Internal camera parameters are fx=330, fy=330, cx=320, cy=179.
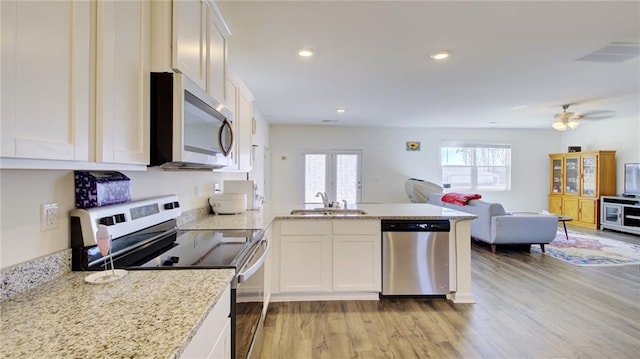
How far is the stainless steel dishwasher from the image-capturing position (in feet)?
9.95

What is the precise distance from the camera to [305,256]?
3.00 metres

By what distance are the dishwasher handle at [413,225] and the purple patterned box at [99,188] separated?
2.15m

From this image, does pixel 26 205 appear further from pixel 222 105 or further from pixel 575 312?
pixel 575 312

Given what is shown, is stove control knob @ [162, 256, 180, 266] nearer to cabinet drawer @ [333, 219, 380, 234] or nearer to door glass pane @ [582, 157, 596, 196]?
cabinet drawer @ [333, 219, 380, 234]

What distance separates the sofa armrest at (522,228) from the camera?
487 centimetres

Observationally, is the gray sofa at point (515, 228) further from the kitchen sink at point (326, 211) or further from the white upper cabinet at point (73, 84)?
the white upper cabinet at point (73, 84)

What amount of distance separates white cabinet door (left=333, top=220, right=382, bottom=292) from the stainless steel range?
1.07 m

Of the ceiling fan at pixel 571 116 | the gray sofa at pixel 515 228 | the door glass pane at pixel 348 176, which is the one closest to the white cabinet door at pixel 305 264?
the gray sofa at pixel 515 228

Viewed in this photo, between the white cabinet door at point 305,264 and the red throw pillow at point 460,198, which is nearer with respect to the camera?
the white cabinet door at point 305,264

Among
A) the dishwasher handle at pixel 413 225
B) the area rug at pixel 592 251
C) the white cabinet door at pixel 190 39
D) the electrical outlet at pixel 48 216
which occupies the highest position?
the white cabinet door at pixel 190 39

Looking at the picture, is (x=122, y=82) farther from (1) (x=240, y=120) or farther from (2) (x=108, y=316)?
(1) (x=240, y=120)

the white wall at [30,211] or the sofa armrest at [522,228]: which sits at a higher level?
the white wall at [30,211]

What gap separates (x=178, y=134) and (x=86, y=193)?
44 cm

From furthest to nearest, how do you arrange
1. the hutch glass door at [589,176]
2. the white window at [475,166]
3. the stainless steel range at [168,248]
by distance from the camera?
the white window at [475,166], the hutch glass door at [589,176], the stainless steel range at [168,248]
